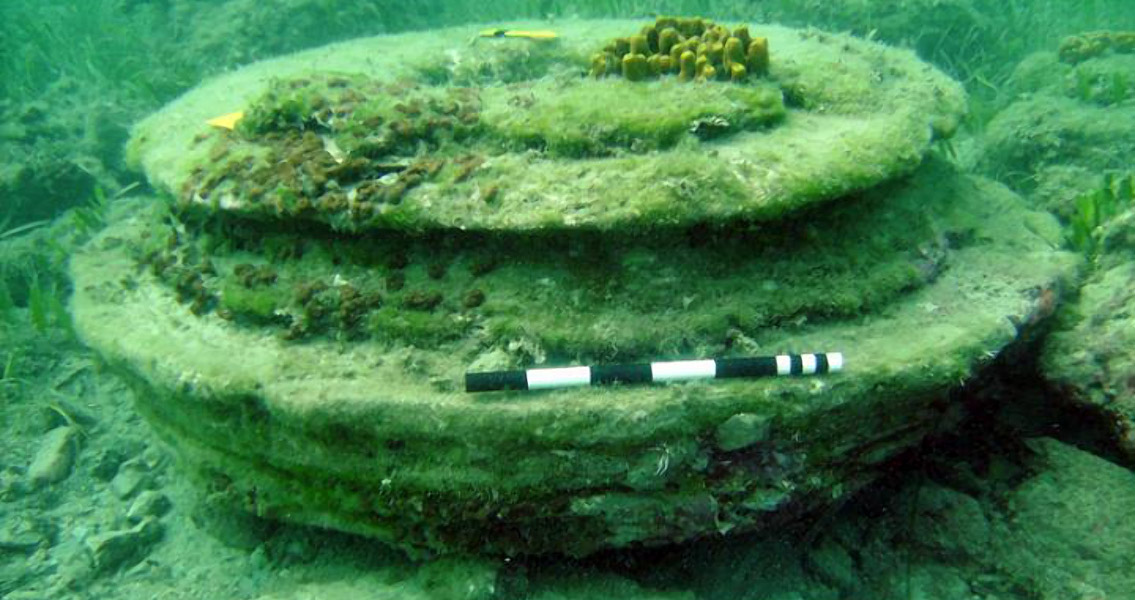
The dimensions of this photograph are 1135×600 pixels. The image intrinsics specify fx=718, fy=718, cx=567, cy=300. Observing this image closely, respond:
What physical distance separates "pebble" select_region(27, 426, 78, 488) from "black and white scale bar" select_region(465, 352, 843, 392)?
3.51 metres

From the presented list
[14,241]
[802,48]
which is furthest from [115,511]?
[802,48]

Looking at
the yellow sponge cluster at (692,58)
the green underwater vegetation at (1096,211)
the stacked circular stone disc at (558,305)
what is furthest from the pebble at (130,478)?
the green underwater vegetation at (1096,211)

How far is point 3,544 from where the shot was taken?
4.15 m

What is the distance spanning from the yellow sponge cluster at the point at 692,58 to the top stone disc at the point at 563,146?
54 millimetres

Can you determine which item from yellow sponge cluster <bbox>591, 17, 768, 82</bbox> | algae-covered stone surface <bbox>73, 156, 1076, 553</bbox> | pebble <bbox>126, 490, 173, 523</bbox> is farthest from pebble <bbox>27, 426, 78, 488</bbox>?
yellow sponge cluster <bbox>591, 17, 768, 82</bbox>

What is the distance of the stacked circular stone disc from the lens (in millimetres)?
2883

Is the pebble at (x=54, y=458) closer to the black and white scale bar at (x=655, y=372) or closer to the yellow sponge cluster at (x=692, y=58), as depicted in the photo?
the black and white scale bar at (x=655, y=372)

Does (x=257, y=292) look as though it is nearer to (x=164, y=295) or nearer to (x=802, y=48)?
(x=164, y=295)

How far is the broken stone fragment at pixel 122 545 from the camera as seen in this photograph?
399cm

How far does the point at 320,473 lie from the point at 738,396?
1.82m

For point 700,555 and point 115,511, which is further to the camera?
point 115,511


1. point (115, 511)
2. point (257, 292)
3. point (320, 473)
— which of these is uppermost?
point (257, 292)

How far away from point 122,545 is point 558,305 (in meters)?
2.95

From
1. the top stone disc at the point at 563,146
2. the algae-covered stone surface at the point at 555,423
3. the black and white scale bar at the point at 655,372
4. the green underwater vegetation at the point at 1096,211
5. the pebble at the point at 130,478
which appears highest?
the top stone disc at the point at 563,146
